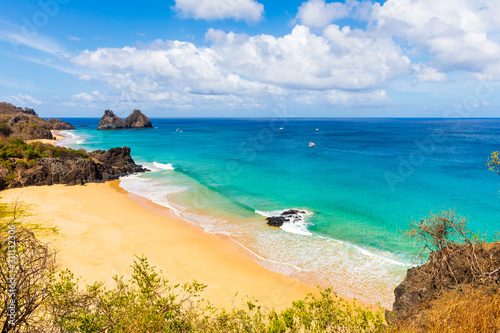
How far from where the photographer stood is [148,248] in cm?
2367

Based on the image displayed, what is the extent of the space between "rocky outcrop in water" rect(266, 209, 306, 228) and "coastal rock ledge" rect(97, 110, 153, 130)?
177270mm

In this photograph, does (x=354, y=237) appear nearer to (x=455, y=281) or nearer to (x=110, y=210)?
(x=455, y=281)

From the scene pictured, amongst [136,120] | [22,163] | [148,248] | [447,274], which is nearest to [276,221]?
[148,248]

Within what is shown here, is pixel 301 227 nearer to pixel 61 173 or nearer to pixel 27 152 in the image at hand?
pixel 61 173

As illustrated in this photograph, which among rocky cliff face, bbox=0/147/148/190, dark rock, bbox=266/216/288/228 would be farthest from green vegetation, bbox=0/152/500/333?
rocky cliff face, bbox=0/147/148/190

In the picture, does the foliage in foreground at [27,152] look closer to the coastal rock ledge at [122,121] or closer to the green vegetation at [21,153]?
the green vegetation at [21,153]

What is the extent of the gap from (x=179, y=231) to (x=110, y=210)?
37.0 feet

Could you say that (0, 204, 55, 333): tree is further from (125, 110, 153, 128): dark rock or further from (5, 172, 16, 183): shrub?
(125, 110, 153, 128): dark rock

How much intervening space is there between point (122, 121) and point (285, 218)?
183505 millimetres

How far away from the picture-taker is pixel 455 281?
12.2m

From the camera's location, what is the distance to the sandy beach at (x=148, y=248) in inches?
746

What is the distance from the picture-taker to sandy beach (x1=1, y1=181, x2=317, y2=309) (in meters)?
A: 18.9

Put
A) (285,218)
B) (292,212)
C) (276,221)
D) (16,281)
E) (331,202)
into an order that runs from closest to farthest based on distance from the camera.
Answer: (16,281), (276,221), (285,218), (292,212), (331,202)

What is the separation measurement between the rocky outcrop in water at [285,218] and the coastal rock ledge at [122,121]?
17727 cm
